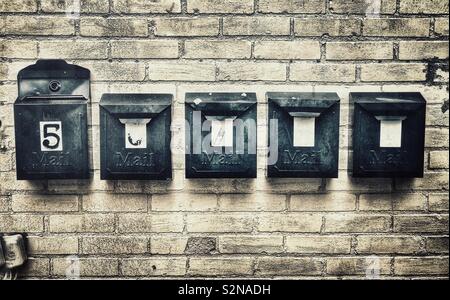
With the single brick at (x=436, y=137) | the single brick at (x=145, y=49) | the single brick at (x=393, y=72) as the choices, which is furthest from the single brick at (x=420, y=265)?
the single brick at (x=145, y=49)

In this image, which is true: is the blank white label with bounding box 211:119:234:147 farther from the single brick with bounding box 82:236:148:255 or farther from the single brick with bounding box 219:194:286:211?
the single brick with bounding box 82:236:148:255

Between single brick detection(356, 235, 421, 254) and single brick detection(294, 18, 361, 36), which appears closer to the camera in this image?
single brick detection(294, 18, 361, 36)

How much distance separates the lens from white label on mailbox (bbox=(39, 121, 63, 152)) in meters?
1.79

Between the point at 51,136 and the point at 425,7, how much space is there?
1.64m

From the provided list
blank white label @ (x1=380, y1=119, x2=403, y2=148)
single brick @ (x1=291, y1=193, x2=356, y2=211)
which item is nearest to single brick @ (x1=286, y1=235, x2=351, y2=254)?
single brick @ (x1=291, y1=193, x2=356, y2=211)

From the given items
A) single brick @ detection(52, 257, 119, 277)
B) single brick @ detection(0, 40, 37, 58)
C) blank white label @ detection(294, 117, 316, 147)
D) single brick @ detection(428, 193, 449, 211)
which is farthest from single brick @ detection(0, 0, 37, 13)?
single brick @ detection(428, 193, 449, 211)

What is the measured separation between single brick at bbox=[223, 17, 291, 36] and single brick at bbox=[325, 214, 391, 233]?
33.0 inches

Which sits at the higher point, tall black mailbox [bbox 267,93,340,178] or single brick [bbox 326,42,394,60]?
single brick [bbox 326,42,394,60]

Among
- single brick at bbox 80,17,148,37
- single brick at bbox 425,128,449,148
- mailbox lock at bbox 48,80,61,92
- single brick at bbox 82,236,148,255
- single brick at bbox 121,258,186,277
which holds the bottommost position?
single brick at bbox 121,258,186,277

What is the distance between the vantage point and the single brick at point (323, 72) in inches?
73.5

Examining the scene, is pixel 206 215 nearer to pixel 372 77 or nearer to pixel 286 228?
pixel 286 228

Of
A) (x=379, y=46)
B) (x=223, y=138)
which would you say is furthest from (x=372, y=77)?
(x=223, y=138)

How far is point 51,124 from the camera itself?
1788 millimetres

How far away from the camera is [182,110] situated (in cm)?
187
